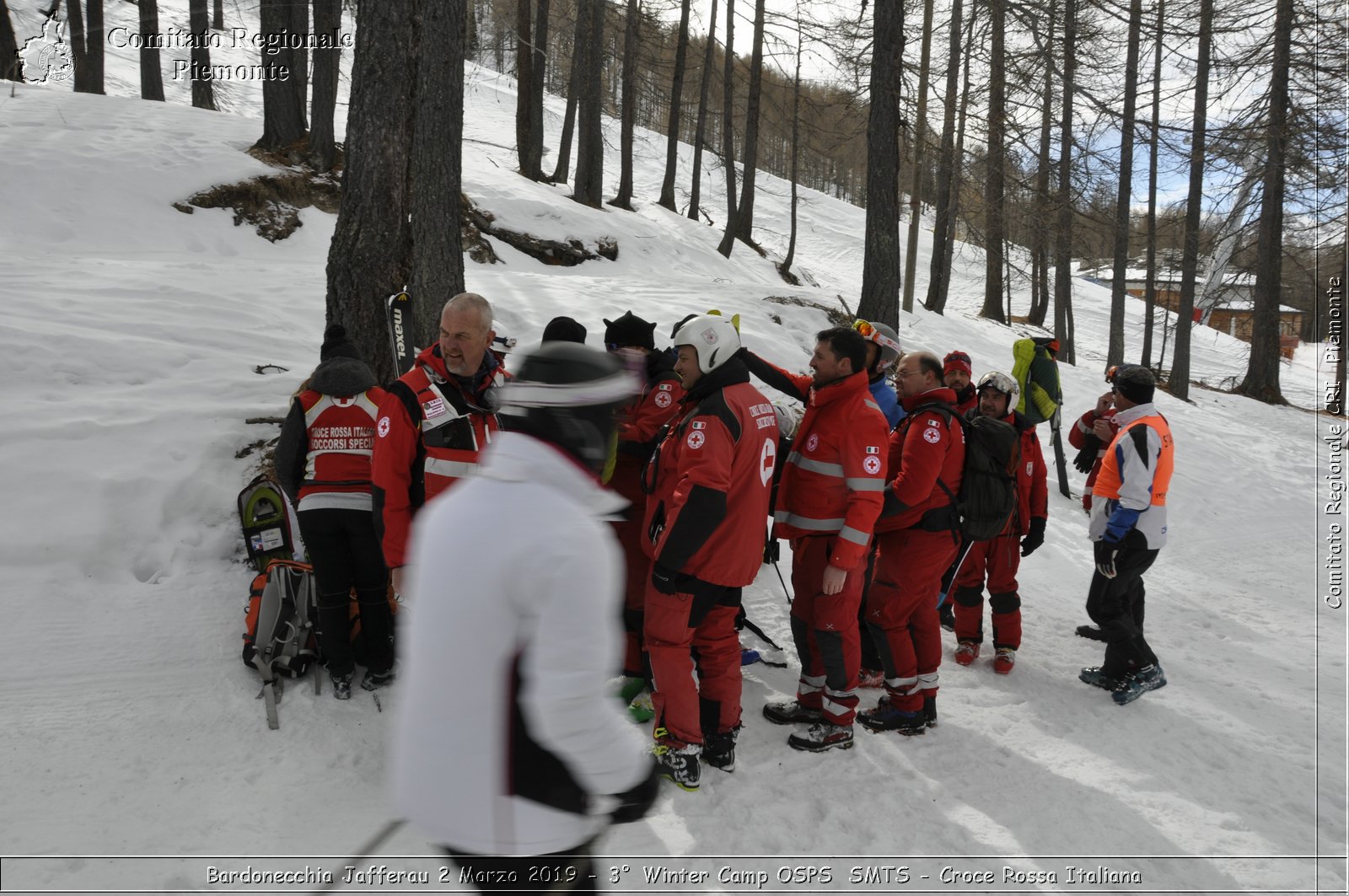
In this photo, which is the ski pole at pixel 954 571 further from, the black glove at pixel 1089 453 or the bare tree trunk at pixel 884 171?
the bare tree trunk at pixel 884 171

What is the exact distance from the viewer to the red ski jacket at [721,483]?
3.64 m

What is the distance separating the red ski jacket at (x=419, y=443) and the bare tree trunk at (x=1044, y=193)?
9.51 metres

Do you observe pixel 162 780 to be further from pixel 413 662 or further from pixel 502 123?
pixel 502 123

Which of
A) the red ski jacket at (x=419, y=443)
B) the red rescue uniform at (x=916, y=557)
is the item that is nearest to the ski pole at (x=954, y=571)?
the red rescue uniform at (x=916, y=557)

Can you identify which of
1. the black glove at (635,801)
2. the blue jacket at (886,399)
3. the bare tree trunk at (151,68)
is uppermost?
the bare tree trunk at (151,68)

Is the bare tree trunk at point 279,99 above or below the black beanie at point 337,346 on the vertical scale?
above

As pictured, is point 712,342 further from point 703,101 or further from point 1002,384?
point 703,101

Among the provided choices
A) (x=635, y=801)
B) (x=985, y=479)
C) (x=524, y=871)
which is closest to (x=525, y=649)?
(x=635, y=801)

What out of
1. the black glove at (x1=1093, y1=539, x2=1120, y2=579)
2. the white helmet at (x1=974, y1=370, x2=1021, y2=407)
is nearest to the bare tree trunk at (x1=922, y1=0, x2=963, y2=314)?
the white helmet at (x1=974, y1=370, x2=1021, y2=407)

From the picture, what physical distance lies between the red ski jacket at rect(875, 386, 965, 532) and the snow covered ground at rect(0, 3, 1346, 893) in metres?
1.30

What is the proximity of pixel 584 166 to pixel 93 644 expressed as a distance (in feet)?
60.3

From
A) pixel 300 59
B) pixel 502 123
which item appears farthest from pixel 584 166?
pixel 502 123

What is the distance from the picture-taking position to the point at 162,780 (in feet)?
11.7

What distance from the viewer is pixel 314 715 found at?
4.09 m
